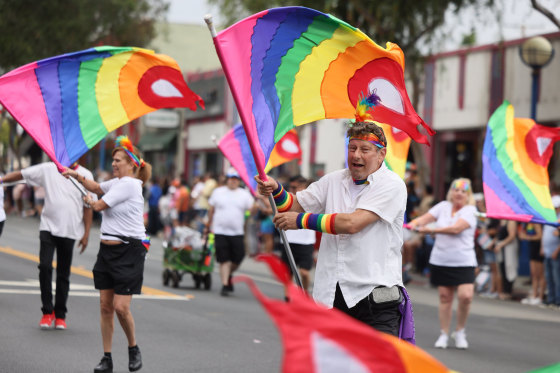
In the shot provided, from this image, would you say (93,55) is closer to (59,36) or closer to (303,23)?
(303,23)

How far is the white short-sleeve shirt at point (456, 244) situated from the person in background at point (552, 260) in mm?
4695

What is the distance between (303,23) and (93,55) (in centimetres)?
263

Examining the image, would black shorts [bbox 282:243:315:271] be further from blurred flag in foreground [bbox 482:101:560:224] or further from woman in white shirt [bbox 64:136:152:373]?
woman in white shirt [bbox 64:136:152:373]

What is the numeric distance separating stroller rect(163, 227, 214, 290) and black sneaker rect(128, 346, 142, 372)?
6715mm

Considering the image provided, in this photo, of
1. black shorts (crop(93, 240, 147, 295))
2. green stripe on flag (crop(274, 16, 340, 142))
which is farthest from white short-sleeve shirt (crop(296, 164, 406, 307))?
black shorts (crop(93, 240, 147, 295))

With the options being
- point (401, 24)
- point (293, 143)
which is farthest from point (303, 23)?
point (401, 24)

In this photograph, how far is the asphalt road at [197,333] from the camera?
8.28m

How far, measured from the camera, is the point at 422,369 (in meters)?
3.08

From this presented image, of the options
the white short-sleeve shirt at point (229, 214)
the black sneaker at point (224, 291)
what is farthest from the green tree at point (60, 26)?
the black sneaker at point (224, 291)

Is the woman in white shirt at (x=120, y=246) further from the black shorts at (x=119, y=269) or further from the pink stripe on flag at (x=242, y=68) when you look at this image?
the pink stripe on flag at (x=242, y=68)

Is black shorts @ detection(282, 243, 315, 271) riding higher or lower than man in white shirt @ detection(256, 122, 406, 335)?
lower

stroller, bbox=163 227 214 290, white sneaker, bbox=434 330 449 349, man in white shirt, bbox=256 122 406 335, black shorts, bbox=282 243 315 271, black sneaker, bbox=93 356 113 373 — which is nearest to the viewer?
man in white shirt, bbox=256 122 406 335

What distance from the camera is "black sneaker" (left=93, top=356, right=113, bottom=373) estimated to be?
744 centimetres

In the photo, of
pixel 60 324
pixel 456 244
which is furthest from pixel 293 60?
pixel 60 324
